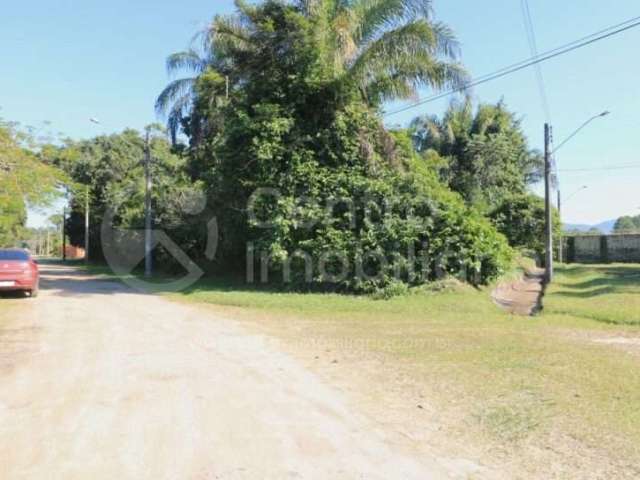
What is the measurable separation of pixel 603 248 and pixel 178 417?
46.1 metres

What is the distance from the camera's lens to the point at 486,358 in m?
7.88

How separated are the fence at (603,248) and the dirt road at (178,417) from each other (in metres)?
41.6

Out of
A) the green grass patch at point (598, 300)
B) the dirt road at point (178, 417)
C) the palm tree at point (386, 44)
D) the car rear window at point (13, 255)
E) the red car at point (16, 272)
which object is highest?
the palm tree at point (386, 44)

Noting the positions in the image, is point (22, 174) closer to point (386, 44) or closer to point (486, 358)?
point (386, 44)

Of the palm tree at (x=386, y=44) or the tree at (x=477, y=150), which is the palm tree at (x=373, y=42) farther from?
the tree at (x=477, y=150)

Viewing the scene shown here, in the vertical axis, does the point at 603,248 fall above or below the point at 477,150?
below

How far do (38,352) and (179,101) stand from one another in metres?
18.6

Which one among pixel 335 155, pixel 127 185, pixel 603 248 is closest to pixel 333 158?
pixel 335 155

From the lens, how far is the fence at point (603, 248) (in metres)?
42.1

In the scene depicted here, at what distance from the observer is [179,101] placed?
24.9 metres

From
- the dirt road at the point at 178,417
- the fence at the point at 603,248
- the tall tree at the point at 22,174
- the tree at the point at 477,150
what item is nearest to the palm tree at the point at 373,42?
the tall tree at the point at 22,174

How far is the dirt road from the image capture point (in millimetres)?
4035

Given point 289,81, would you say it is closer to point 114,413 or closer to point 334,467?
point 114,413

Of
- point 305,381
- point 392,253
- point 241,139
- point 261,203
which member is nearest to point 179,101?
point 241,139
